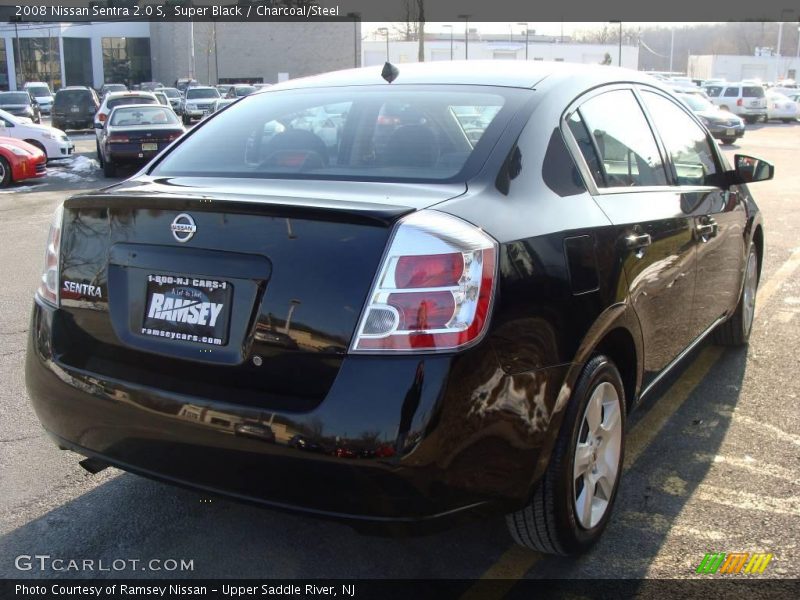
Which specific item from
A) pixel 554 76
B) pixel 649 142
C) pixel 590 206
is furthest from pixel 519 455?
pixel 649 142

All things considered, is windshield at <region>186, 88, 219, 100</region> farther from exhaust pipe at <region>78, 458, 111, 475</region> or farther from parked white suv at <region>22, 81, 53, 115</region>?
exhaust pipe at <region>78, 458, 111, 475</region>

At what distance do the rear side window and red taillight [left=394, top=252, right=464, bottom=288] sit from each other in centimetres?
114

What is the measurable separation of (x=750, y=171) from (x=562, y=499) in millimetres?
2784

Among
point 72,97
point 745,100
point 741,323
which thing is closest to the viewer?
point 741,323

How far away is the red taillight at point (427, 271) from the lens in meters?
2.44

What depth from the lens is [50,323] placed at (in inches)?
119

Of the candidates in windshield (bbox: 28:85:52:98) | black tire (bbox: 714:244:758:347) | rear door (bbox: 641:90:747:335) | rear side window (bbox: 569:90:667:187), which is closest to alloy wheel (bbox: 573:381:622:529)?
rear side window (bbox: 569:90:667:187)

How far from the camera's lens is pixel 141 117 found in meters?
18.9

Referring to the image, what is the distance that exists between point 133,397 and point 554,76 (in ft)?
6.70

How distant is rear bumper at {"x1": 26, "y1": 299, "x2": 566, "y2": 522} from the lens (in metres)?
2.38

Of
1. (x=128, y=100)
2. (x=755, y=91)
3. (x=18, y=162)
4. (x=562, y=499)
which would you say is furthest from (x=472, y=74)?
(x=755, y=91)
